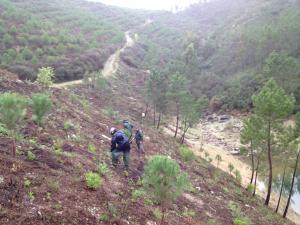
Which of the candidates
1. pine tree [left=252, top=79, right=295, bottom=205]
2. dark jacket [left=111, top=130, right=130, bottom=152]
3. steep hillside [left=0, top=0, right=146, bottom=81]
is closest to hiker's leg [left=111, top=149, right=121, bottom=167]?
dark jacket [left=111, top=130, right=130, bottom=152]

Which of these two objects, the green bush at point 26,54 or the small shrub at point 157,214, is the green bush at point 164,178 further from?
the green bush at point 26,54

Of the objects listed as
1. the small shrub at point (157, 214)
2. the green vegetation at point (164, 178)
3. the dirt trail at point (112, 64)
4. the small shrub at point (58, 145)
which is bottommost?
the dirt trail at point (112, 64)

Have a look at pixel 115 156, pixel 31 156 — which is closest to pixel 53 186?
pixel 31 156

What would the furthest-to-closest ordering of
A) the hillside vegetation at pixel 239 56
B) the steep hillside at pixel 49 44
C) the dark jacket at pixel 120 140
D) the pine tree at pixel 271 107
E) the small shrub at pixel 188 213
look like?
the hillside vegetation at pixel 239 56
the steep hillside at pixel 49 44
the pine tree at pixel 271 107
the dark jacket at pixel 120 140
the small shrub at pixel 188 213

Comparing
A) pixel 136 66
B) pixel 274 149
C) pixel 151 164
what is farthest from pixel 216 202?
pixel 136 66

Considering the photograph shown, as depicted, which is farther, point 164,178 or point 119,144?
point 119,144

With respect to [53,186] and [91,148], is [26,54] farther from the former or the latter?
[53,186]

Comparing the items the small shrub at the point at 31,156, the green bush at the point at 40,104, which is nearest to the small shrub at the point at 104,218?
the small shrub at the point at 31,156

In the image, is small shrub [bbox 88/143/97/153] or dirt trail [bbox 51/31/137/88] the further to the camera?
dirt trail [bbox 51/31/137/88]

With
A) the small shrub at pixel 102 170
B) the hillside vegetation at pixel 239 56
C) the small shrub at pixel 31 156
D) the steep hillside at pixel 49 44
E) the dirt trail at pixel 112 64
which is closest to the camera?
the small shrub at pixel 31 156

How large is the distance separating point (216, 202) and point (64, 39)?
62.5 metres

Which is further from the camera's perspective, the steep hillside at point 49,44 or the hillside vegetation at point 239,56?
the hillside vegetation at point 239,56

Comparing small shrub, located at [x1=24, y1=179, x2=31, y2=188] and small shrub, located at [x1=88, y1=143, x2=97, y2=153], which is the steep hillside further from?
small shrub, located at [x1=24, y1=179, x2=31, y2=188]

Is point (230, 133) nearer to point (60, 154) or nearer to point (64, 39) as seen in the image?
point (64, 39)
